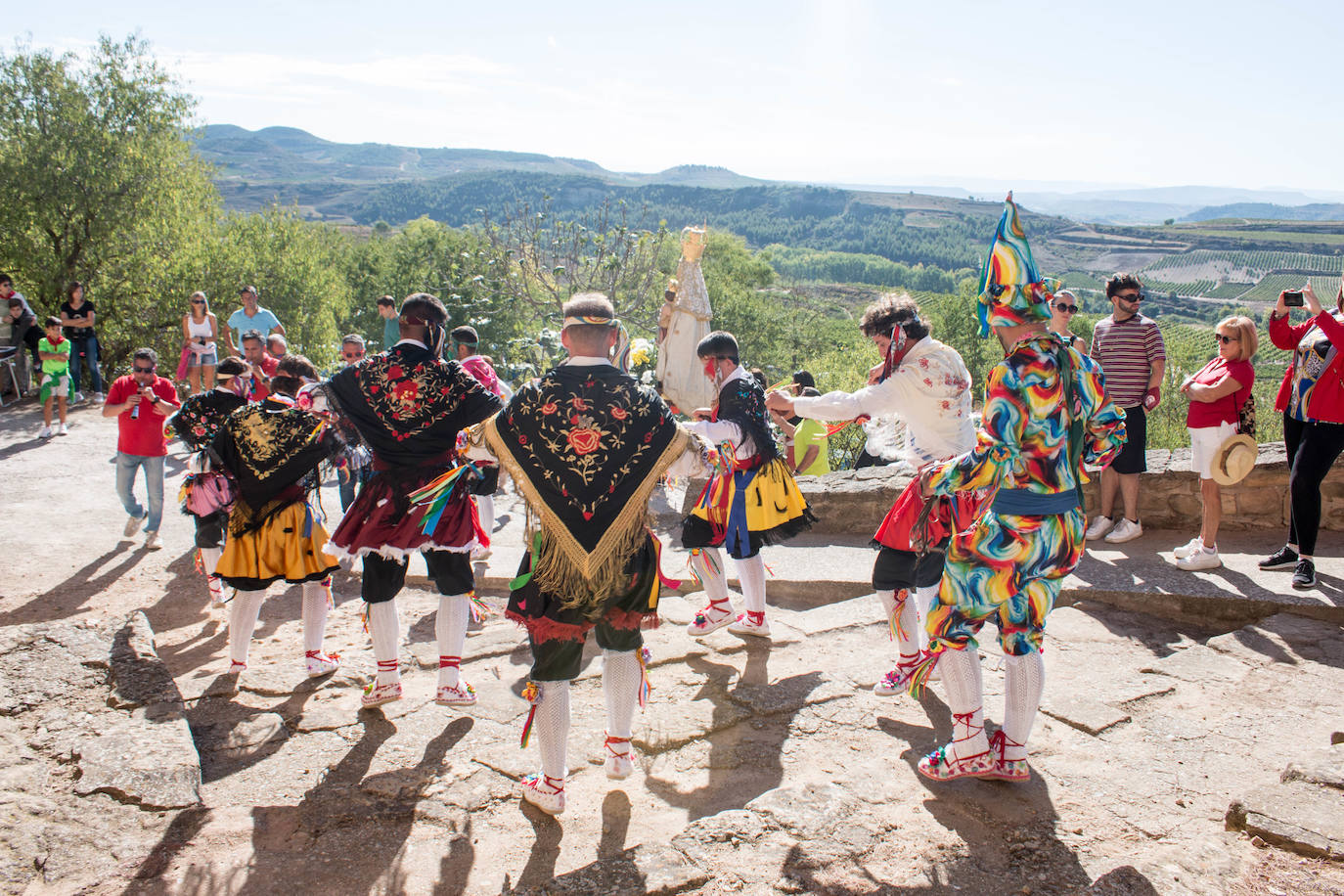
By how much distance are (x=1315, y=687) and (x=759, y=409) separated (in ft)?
9.40

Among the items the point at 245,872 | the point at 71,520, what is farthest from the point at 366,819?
the point at 71,520

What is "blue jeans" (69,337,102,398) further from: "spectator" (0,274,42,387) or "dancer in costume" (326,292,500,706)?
"dancer in costume" (326,292,500,706)

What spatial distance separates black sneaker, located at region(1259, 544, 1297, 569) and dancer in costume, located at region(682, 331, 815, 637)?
2955 millimetres

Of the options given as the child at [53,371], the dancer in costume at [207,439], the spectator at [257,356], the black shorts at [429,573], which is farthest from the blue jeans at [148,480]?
the child at [53,371]

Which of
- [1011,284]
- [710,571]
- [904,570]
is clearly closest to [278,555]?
[710,571]

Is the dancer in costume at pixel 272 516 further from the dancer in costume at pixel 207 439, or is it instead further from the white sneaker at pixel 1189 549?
the white sneaker at pixel 1189 549

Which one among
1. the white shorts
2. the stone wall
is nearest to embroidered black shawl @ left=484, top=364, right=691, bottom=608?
the stone wall

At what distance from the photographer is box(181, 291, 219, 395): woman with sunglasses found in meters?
10.9

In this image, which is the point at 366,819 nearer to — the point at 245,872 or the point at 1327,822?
the point at 245,872

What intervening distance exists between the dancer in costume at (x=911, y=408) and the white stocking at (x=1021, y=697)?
0.63 m

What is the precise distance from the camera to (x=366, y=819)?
3191 millimetres

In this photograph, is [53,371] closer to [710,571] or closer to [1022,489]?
[710,571]

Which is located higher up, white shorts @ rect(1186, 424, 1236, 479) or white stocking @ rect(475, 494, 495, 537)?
white shorts @ rect(1186, 424, 1236, 479)

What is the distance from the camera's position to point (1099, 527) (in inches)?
244
